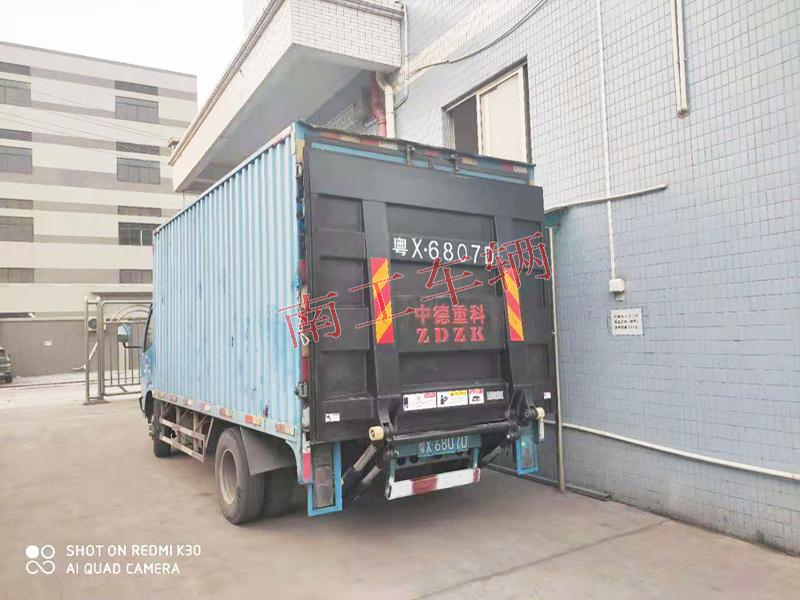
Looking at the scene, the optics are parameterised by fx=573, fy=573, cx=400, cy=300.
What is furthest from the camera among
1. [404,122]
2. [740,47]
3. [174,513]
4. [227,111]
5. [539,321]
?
[227,111]

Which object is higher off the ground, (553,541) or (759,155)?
(759,155)

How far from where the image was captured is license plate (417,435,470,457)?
181 inches

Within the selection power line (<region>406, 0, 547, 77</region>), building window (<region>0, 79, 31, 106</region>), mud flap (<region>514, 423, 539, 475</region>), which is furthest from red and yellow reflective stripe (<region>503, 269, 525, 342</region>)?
building window (<region>0, 79, 31, 106</region>)

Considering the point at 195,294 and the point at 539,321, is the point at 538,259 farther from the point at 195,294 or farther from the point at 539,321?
the point at 195,294

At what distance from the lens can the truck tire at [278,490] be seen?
531cm

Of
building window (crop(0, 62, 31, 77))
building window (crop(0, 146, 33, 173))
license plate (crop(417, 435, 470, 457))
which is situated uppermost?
building window (crop(0, 62, 31, 77))

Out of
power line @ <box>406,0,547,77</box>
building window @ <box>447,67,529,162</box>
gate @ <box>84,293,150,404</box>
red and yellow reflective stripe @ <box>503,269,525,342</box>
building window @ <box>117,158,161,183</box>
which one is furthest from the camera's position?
building window @ <box>117,158,161,183</box>

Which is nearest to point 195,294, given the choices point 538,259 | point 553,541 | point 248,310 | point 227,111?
point 248,310

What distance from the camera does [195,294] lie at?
6633 mm

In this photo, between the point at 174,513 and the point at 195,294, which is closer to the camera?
the point at 174,513

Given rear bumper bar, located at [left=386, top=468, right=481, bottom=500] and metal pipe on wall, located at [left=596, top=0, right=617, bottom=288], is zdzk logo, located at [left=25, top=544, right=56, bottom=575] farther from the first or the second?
metal pipe on wall, located at [left=596, top=0, right=617, bottom=288]

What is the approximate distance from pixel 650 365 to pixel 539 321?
3.64ft

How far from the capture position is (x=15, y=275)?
31203 mm

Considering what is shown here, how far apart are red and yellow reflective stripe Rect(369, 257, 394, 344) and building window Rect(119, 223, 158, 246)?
1312 inches
